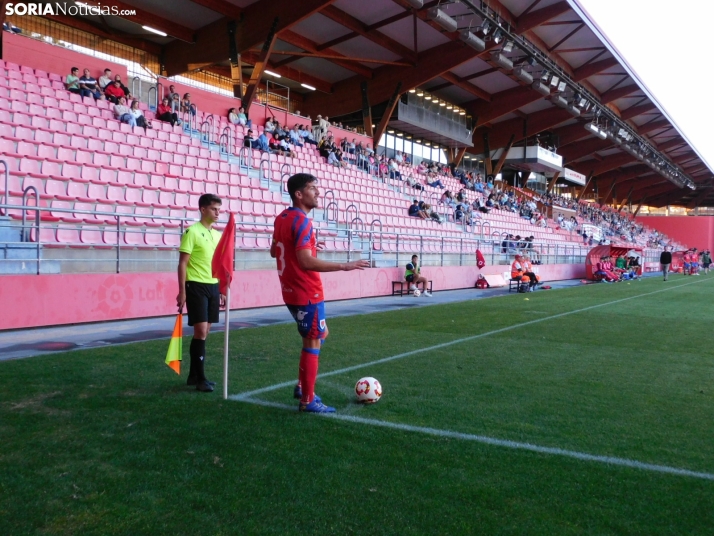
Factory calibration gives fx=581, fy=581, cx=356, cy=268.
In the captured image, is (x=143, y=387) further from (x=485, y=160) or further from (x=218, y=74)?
(x=485, y=160)

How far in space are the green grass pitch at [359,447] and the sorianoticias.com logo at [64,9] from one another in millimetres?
17885

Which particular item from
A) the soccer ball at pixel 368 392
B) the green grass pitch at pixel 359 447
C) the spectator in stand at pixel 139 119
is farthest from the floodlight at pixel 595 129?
the soccer ball at pixel 368 392

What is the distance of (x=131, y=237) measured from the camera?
39.8ft

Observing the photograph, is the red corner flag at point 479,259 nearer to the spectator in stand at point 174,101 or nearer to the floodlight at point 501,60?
the floodlight at point 501,60

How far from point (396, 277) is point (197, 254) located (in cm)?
1236

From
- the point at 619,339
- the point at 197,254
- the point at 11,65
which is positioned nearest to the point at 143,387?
the point at 197,254

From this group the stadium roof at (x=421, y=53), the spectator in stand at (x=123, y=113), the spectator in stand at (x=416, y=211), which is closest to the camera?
the spectator in stand at (x=123, y=113)

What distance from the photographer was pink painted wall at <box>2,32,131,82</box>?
16375 mm

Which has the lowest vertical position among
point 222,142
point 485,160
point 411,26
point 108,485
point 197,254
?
point 108,485

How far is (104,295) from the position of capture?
33.3 ft

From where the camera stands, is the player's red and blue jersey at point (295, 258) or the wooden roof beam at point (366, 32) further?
the wooden roof beam at point (366, 32)

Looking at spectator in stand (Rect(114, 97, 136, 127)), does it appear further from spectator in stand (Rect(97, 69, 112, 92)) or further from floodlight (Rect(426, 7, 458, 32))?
floodlight (Rect(426, 7, 458, 32))

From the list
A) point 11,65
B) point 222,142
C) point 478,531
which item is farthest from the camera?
point 222,142

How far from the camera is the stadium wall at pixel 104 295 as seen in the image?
895 cm
